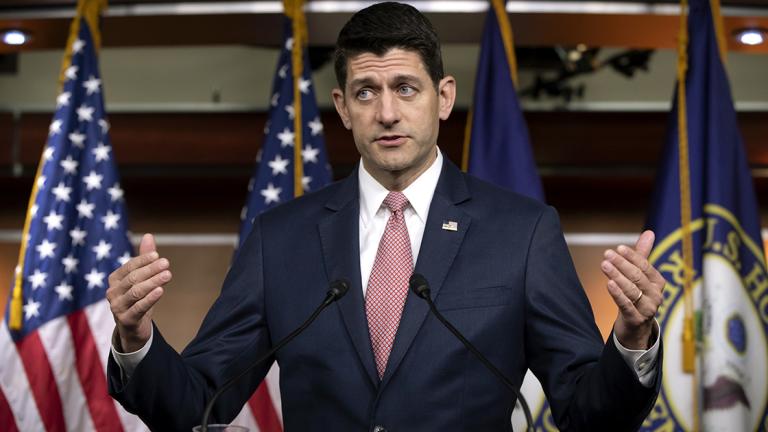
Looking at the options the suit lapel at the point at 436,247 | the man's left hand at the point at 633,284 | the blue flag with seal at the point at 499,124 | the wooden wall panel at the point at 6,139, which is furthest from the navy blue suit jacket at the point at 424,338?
the wooden wall panel at the point at 6,139

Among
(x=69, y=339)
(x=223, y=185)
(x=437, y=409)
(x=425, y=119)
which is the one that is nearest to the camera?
(x=437, y=409)

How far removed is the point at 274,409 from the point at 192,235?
168 centimetres

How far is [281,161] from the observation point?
3.81 meters

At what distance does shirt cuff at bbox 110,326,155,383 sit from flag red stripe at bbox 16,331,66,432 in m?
1.92

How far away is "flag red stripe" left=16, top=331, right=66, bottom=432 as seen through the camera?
142 inches

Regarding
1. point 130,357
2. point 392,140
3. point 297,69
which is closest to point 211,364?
point 130,357

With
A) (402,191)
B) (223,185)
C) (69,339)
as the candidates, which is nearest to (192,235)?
(223,185)

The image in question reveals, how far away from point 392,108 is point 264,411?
192cm

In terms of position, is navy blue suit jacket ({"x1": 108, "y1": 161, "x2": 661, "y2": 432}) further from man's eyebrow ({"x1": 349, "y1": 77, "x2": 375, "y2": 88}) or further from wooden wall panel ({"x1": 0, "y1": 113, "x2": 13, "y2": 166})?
wooden wall panel ({"x1": 0, "y1": 113, "x2": 13, "y2": 166})

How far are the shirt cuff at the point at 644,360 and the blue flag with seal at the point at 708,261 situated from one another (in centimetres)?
179

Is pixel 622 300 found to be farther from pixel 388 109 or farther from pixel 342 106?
pixel 342 106

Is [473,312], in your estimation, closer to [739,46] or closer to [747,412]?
[747,412]

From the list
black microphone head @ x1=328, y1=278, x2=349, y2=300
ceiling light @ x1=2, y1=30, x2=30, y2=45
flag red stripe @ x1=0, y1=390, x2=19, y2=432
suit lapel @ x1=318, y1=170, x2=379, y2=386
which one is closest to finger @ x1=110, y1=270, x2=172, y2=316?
black microphone head @ x1=328, y1=278, x2=349, y2=300

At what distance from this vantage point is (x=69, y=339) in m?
3.69
